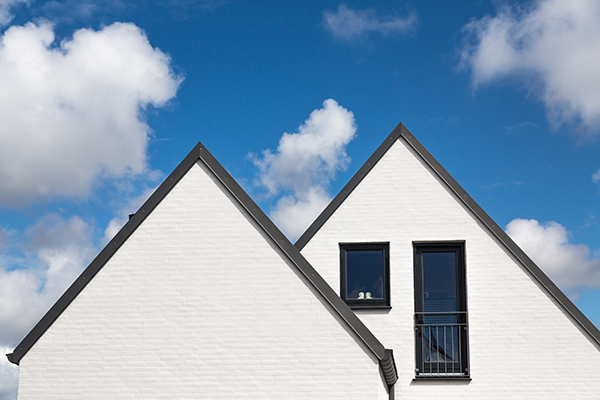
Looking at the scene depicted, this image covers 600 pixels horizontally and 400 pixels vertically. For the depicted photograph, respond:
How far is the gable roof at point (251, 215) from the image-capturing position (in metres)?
8.48

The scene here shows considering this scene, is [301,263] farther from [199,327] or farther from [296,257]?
[199,327]

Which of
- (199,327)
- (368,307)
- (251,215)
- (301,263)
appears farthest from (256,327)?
(368,307)

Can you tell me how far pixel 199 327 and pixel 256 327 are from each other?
0.87 m

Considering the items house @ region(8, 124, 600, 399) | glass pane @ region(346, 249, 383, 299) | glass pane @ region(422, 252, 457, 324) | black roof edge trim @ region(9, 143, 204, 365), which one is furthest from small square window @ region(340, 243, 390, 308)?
black roof edge trim @ region(9, 143, 204, 365)

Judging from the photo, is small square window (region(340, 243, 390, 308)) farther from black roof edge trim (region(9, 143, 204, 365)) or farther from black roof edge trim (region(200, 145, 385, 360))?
black roof edge trim (region(9, 143, 204, 365))

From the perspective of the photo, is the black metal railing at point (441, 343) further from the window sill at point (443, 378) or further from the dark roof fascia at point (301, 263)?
the dark roof fascia at point (301, 263)

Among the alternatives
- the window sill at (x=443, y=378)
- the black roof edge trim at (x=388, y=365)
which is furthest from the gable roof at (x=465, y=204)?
the black roof edge trim at (x=388, y=365)

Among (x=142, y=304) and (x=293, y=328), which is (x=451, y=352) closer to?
(x=293, y=328)

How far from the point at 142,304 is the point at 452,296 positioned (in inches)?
238

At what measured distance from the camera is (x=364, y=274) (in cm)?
1200

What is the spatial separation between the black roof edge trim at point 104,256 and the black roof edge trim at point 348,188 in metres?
3.60

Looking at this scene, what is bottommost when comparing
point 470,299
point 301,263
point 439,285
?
point 301,263

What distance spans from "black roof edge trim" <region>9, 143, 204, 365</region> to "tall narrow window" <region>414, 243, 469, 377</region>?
16.9ft

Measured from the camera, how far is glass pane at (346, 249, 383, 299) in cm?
1184
